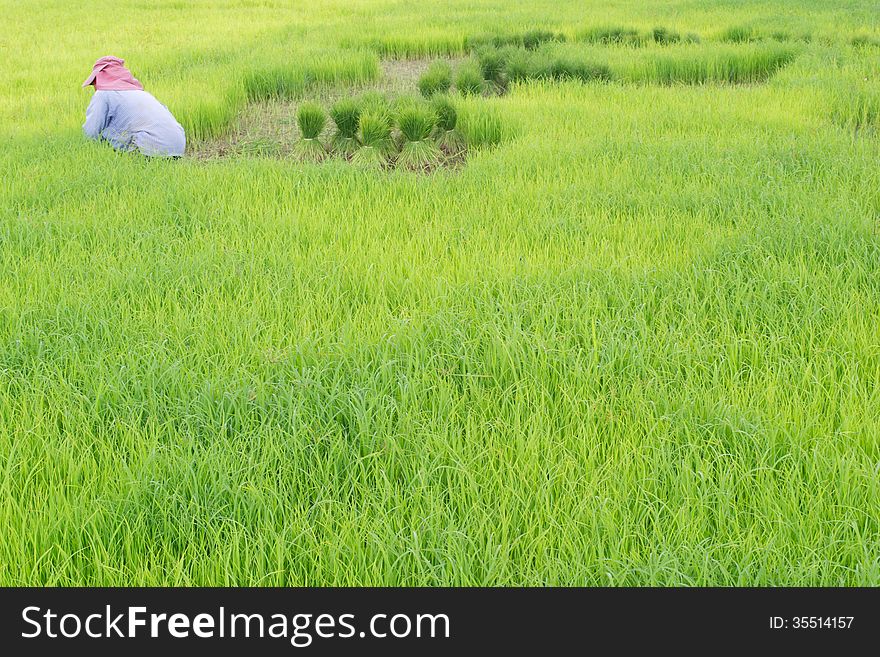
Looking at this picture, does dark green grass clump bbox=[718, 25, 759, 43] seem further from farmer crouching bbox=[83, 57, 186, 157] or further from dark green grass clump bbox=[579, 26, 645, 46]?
farmer crouching bbox=[83, 57, 186, 157]

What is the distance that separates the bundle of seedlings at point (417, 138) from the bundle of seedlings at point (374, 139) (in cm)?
11


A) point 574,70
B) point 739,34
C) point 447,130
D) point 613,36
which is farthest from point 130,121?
point 739,34

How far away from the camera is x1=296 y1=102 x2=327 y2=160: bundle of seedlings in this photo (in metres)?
5.74

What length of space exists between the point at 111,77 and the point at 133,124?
1.94 feet

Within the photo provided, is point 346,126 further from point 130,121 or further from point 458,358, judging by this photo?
point 458,358

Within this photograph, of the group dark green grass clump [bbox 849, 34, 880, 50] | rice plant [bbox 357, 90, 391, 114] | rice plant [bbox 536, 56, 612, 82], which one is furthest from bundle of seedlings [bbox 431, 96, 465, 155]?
dark green grass clump [bbox 849, 34, 880, 50]

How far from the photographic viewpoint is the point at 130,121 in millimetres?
5410

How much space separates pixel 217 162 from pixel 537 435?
12.7ft

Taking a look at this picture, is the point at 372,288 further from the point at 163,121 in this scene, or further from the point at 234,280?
the point at 163,121

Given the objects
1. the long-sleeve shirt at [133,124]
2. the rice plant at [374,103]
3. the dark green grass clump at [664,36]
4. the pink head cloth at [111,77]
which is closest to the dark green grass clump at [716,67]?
the dark green grass clump at [664,36]

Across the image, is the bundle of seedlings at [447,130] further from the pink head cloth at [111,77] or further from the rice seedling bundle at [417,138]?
the pink head cloth at [111,77]

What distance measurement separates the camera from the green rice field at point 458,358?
5.71 feet

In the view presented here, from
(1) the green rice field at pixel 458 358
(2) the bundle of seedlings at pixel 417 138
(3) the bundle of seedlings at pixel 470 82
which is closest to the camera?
(1) the green rice field at pixel 458 358

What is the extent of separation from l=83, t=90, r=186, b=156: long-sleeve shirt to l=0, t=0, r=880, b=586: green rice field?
0.29 m
